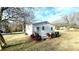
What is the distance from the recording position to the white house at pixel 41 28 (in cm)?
196

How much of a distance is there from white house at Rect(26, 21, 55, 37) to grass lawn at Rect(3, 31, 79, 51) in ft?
0.27

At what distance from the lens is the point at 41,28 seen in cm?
196

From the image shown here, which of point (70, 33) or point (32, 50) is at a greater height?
point (70, 33)

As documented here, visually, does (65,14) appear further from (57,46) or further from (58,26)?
(57,46)

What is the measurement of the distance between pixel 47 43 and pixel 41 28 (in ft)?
0.57

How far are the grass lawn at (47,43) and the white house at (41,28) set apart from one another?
0.27ft

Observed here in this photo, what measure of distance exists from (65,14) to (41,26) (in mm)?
291

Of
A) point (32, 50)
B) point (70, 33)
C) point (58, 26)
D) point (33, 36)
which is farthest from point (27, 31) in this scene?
point (70, 33)

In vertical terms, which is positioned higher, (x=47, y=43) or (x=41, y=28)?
(x=41, y=28)

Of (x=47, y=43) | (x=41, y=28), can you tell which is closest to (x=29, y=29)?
(x=41, y=28)

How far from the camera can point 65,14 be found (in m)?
1.97

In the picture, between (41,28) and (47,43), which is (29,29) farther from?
(47,43)

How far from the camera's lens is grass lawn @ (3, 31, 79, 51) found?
6.35 feet
